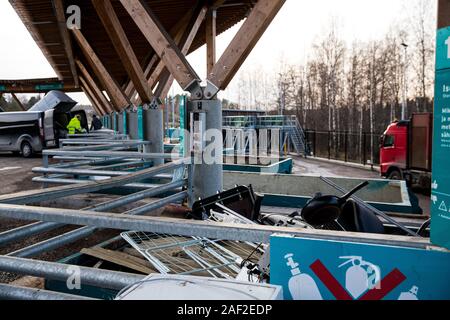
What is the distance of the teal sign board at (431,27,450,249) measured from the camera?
2.02 metres

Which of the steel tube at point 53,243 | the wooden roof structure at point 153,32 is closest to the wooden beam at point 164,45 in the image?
the wooden roof structure at point 153,32

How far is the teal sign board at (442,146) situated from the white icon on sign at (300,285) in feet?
2.08

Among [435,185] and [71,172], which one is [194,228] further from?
[71,172]

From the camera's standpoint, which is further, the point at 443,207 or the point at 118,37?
the point at 118,37

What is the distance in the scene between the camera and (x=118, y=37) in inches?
Result: 338

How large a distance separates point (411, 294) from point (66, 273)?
68.5 inches

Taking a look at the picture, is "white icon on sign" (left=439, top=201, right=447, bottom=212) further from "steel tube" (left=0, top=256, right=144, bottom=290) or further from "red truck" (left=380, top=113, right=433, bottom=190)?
"red truck" (left=380, top=113, right=433, bottom=190)

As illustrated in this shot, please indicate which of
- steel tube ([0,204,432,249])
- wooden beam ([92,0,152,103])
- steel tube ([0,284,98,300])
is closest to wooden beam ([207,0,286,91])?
wooden beam ([92,0,152,103])

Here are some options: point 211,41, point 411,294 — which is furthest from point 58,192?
point 211,41

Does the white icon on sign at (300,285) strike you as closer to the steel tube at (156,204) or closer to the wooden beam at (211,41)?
the steel tube at (156,204)

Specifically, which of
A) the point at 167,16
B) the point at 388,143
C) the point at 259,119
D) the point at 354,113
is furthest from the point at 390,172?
the point at 354,113

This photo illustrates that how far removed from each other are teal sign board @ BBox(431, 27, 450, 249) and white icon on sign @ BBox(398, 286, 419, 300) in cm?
26

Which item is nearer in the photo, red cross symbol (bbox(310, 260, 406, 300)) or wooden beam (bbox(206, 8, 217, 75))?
red cross symbol (bbox(310, 260, 406, 300))

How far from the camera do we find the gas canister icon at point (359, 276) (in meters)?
1.97
